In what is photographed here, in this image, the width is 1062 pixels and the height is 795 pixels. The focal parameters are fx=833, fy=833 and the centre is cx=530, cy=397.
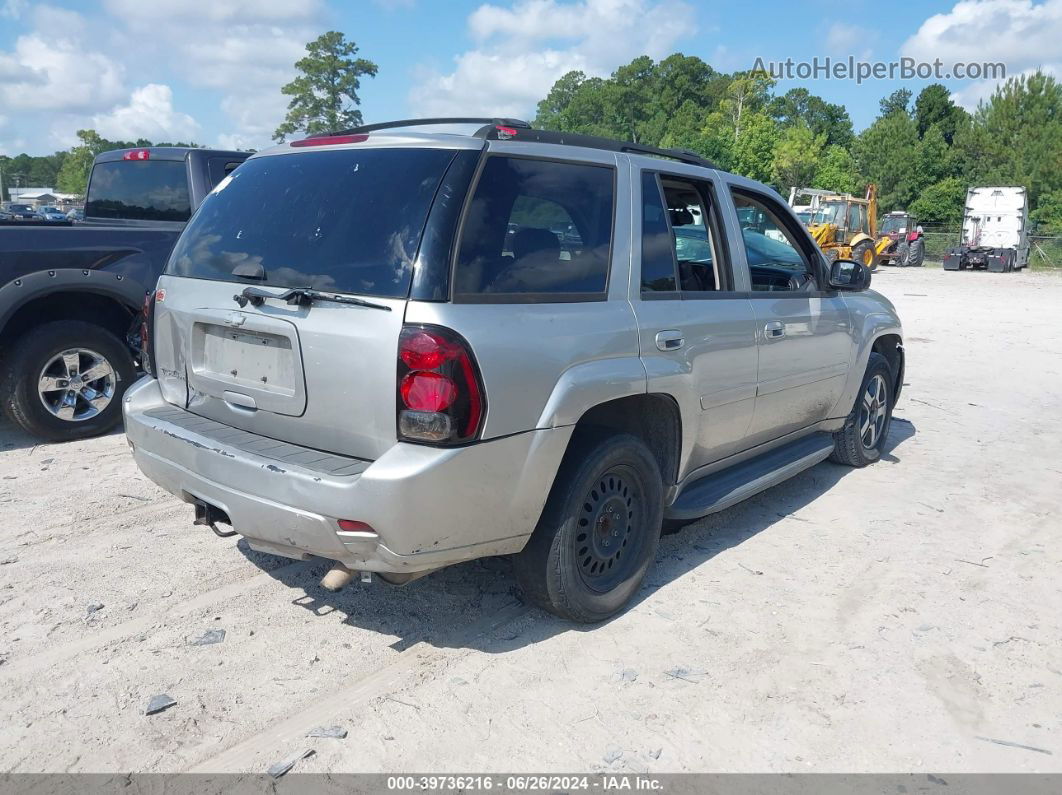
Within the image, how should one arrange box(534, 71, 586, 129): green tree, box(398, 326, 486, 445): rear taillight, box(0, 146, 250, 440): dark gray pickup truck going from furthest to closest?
box(534, 71, 586, 129): green tree → box(0, 146, 250, 440): dark gray pickup truck → box(398, 326, 486, 445): rear taillight

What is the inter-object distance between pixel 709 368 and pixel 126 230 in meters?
4.50

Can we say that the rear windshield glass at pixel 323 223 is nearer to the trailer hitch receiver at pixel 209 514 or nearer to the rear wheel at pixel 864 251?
the trailer hitch receiver at pixel 209 514

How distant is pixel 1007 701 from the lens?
317 centimetres

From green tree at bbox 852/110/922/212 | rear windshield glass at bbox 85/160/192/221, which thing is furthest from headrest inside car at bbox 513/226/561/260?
green tree at bbox 852/110/922/212

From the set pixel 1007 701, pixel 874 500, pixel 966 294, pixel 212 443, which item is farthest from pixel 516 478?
pixel 966 294

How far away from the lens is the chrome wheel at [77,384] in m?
5.84

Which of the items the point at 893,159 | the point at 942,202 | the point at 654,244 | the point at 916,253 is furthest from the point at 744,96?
the point at 654,244

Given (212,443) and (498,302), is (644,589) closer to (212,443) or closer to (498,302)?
(498,302)

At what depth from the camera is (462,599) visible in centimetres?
384

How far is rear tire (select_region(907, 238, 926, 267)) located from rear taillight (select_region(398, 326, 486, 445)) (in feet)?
127

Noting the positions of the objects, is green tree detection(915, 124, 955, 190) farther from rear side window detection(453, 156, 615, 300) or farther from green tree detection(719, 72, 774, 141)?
rear side window detection(453, 156, 615, 300)

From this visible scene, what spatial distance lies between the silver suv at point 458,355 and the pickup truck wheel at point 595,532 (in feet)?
0.04

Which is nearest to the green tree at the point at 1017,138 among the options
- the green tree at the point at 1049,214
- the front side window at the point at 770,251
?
the green tree at the point at 1049,214

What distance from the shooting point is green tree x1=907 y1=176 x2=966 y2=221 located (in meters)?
51.7
